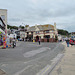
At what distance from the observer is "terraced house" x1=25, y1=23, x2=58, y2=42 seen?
4836cm

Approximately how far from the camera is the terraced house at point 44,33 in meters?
48.4

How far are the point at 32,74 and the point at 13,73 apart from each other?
944 mm

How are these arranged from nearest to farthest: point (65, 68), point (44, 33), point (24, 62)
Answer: point (65, 68)
point (24, 62)
point (44, 33)

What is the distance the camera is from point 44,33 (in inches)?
2013

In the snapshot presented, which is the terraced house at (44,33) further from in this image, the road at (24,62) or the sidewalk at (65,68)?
the sidewalk at (65,68)

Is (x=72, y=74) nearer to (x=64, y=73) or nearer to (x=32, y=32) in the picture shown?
(x=64, y=73)

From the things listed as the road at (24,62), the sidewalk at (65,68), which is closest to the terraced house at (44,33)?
the road at (24,62)

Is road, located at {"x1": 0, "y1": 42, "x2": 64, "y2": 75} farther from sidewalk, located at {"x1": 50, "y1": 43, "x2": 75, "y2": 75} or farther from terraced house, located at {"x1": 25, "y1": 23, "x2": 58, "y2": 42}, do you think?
terraced house, located at {"x1": 25, "y1": 23, "x2": 58, "y2": 42}

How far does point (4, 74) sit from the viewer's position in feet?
15.4

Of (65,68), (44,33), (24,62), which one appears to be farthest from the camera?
(44,33)

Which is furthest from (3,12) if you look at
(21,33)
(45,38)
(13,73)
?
(21,33)

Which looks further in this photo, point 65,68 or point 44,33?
point 44,33

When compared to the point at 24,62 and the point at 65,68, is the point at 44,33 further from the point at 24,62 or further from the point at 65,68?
the point at 65,68

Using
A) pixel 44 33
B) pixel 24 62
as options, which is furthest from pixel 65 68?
pixel 44 33
